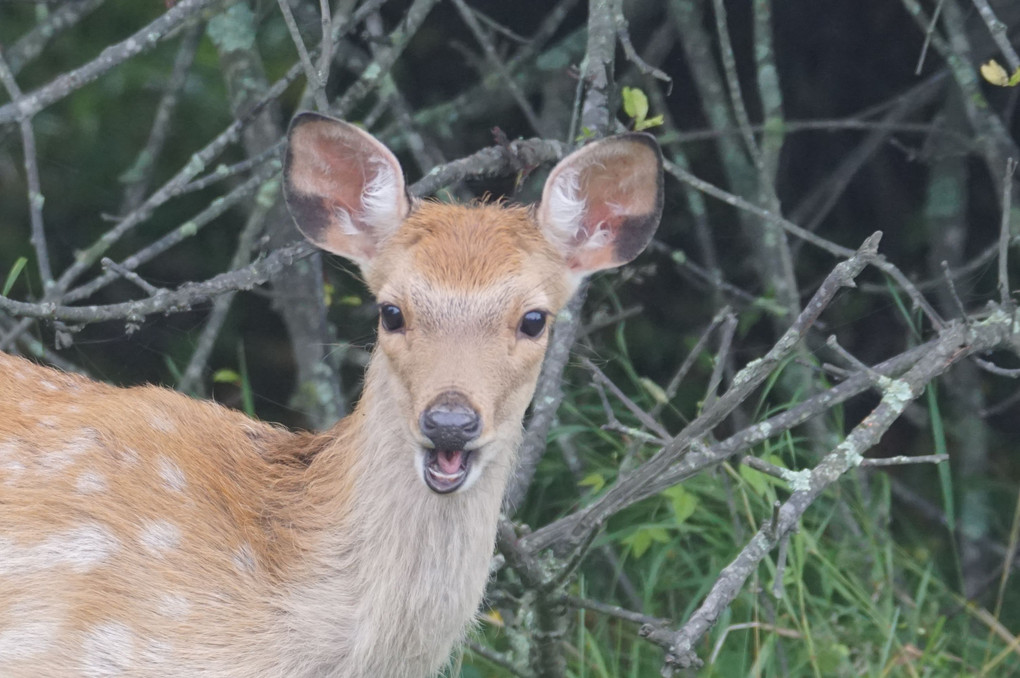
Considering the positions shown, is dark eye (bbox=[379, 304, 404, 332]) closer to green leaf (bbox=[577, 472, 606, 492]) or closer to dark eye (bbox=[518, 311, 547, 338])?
dark eye (bbox=[518, 311, 547, 338])

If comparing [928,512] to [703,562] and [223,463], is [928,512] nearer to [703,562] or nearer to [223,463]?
[703,562]

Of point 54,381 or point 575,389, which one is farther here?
point 575,389

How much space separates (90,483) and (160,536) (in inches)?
10.9

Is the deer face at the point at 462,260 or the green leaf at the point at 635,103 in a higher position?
the green leaf at the point at 635,103

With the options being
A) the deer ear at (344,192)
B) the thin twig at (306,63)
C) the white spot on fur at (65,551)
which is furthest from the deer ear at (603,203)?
the white spot on fur at (65,551)

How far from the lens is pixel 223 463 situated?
4074mm

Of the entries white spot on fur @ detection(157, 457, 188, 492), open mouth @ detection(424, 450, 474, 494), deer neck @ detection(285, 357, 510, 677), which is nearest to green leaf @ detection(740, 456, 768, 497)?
deer neck @ detection(285, 357, 510, 677)

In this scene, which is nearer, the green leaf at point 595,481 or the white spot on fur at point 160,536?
the white spot on fur at point 160,536

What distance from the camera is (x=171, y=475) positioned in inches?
155

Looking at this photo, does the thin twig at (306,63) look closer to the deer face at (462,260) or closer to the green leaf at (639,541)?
the deer face at (462,260)

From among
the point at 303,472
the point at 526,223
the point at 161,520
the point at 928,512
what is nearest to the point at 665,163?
the point at 526,223

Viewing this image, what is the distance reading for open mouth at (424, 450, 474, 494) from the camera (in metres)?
3.32

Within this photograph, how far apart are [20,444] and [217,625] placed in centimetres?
85

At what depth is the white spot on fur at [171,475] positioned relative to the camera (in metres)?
3.92
